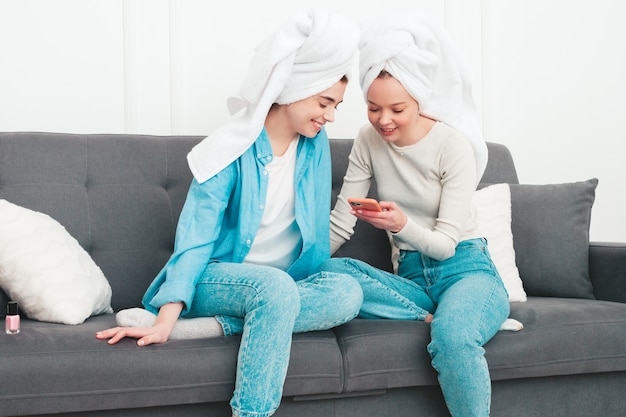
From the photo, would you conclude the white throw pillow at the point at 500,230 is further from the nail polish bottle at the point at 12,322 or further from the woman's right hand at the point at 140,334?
the nail polish bottle at the point at 12,322

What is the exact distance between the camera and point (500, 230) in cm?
232

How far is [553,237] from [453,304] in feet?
2.22

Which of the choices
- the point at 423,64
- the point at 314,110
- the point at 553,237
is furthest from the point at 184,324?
the point at 553,237

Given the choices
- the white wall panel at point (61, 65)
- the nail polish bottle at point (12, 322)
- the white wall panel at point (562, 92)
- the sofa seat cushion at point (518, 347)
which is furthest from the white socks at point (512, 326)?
the white wall panel at point (61, 65)

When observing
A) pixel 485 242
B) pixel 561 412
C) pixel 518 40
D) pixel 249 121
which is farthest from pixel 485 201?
pixel 518 40

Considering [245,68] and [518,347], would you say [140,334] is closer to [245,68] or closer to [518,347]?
[518,347]

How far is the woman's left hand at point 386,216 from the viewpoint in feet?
6.32

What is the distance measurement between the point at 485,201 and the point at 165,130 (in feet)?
3.88

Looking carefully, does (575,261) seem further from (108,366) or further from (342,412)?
(108,366)

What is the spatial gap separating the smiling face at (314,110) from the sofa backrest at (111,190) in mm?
498

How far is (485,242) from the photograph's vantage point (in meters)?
2.17

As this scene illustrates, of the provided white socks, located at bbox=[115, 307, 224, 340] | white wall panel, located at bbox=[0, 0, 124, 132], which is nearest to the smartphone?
white socks, located at bbox=[115, 307, 224, 340]

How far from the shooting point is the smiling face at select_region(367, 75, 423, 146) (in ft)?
6.63

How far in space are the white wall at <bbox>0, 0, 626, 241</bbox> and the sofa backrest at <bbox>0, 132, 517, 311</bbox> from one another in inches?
16.9
